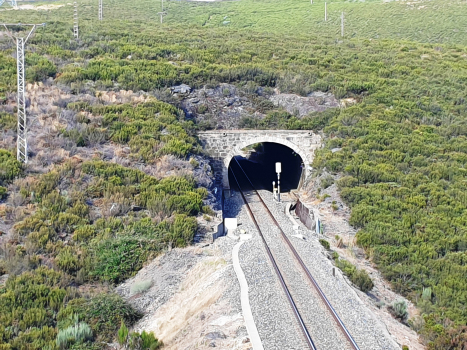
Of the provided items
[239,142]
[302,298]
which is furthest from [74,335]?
[239,142]

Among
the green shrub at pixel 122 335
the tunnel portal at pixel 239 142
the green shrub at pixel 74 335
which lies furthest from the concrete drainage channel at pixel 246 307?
the tunnel portal at pixel 239 142

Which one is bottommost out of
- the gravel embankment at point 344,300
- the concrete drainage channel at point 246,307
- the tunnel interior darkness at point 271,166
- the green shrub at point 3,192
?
the tunnel interior darkness at point 271,166

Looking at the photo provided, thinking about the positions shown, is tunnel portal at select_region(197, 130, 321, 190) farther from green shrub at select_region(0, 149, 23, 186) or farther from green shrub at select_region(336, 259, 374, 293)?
green shrub at select_region(336, 259, 374, 293)

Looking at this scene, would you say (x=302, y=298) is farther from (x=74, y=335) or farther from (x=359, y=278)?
(x=74, y=335)

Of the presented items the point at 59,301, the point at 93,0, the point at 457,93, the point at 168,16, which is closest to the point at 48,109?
the point at 59,301

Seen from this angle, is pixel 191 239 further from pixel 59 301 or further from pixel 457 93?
pixel 457 93

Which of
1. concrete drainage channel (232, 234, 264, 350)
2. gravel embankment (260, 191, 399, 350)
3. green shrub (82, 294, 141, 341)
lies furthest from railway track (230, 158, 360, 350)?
green shrub (82, 294, 141, 341)

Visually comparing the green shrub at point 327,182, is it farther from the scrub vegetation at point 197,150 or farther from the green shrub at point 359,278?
the green shrub at point 359,278
